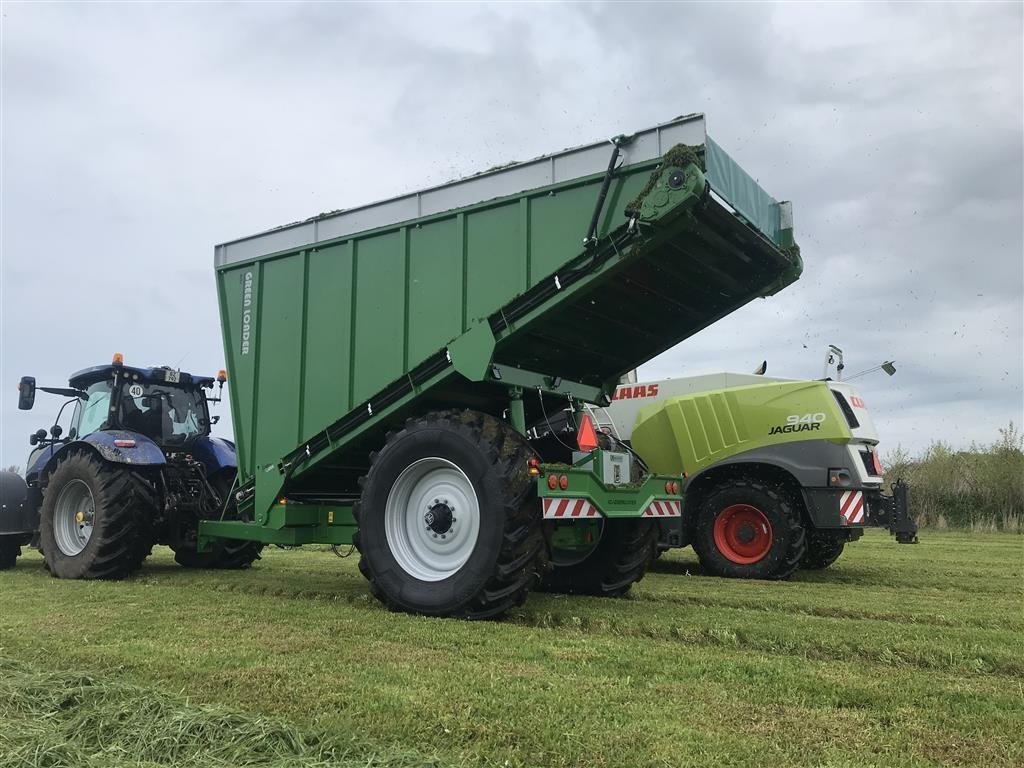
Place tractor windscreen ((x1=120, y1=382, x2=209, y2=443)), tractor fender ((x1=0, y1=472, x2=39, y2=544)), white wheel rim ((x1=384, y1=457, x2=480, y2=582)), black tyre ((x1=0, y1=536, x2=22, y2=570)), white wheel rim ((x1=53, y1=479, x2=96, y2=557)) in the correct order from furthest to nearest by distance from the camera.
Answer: black tyre ((x1=0, y1=536, x2=22, y2=570))
tractor fender ((x1=0, y1=472, x2=39, y2=544))
tractor windscreen ((x1=120, y1=382, x2=209, y2=443))
white wheel rim ((x1=53, y1=479, x2=96, y2=557))
white wheel rim ((x1=384, y1=457, x2=480, y2=582))

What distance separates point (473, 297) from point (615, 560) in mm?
2437

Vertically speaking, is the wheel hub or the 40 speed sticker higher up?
the 40 speed sticker

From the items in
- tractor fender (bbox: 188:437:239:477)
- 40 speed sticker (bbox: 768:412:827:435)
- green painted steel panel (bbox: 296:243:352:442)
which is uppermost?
green painted steel panel (bbox: 296:243:352:442)

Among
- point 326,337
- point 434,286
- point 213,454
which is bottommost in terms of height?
point 213,454

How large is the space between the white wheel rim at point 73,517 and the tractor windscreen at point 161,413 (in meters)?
0.89

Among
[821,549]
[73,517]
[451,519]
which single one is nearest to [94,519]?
[73,517]

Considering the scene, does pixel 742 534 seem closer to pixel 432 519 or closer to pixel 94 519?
pixel 432 519

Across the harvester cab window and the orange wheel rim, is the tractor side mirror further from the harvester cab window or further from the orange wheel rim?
the orange wheel rim

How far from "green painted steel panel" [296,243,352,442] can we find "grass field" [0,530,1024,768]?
4.95 feet

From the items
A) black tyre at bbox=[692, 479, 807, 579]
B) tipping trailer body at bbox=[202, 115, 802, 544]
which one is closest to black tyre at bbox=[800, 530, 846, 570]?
black tyre at bbox=[692, 479, 807, 579]

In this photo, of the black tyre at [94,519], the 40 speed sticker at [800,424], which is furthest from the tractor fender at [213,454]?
the 40 speed sticker at [800,424]

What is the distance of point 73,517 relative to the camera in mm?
8203

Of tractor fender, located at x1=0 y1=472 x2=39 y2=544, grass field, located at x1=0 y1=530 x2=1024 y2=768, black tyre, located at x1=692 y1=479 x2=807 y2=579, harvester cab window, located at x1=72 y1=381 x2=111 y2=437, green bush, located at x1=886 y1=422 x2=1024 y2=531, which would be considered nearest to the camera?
grass field, located at x1=0 y1=530 x2=1024 y2=768

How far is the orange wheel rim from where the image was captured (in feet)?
28.5
